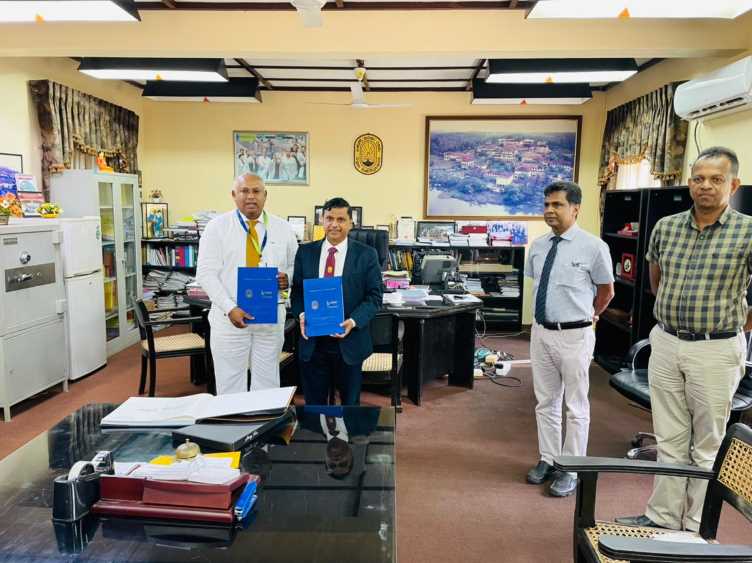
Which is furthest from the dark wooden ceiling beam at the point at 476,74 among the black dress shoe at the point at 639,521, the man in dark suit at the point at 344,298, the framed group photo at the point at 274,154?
the black dress shoe at the point at 639,521

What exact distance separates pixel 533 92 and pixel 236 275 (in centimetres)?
417

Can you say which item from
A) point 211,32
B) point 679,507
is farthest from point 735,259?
point 211,32

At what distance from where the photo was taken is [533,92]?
562 centimetres

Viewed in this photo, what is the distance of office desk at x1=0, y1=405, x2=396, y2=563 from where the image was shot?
3.61ft

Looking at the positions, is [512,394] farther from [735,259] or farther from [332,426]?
[332,426]

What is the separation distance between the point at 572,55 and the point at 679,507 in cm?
326

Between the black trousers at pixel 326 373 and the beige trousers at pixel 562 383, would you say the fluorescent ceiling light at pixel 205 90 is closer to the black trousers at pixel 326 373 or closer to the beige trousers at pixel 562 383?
the black trousers at pixel 326 373

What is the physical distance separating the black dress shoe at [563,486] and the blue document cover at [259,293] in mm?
1748

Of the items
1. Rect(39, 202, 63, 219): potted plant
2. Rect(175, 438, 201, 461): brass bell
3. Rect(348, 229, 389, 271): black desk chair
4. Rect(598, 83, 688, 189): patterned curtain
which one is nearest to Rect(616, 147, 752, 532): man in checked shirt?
Rect(175, 438, 201, 461): brass bell

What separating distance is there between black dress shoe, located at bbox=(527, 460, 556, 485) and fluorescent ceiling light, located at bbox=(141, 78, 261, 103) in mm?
4866

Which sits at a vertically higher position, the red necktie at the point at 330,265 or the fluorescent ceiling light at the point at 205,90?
the fluorescent ceiling light at the point at 205,90

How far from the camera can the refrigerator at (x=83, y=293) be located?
439 cm

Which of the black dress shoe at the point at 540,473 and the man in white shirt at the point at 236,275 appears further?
the black dress shoe at the point at 540,473

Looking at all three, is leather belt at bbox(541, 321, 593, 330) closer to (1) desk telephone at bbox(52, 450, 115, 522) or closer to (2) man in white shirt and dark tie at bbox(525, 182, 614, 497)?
(2) man in white shirt and dark tie at bbox(525, 182, 614, 497)
